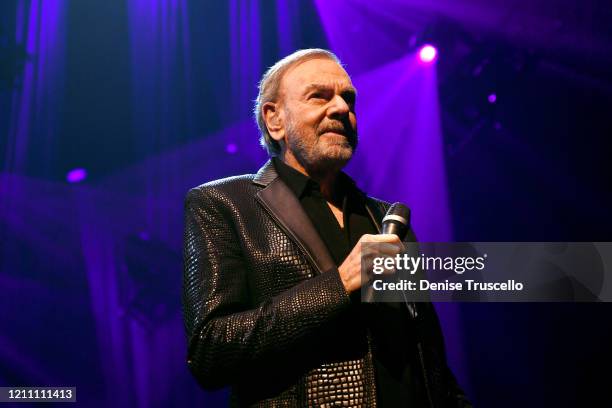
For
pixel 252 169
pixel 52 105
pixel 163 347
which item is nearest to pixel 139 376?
pixel 163 347

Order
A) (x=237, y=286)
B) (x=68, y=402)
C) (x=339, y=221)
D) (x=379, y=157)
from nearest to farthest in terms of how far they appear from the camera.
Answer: (x=237, y=286) → (x=339, y=221) → (x=68, y=402) → (x=379, y=157)

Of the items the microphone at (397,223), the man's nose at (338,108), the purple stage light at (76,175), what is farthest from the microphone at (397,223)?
the purple stage light at (76,175)

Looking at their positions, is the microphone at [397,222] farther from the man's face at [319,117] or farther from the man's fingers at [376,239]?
the man's face at [319,117]

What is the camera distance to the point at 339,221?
1587 mm

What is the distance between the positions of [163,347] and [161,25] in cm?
213

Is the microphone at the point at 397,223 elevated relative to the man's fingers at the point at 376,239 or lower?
elevated

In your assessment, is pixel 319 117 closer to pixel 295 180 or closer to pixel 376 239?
pixel 295 180

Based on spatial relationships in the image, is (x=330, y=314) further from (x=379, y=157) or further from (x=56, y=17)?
(x=56, y=17)

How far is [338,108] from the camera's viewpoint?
1614 millimetres

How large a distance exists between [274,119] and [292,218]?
1.66ft

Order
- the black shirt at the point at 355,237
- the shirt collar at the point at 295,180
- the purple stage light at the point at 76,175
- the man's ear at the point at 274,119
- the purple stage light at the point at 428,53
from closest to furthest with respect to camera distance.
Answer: the black shirt at the point at 355,237 → the shirt collar at the point at 295,180 → the man's ear at the point at 274,119 → the purple stage light at the point at 76,175 → the purple stage light at the point at 428,53

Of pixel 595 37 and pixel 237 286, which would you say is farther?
pixel 595 37

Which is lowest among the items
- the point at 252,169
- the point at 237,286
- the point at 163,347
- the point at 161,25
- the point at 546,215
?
the point at 237,286

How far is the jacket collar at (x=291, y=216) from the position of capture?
1330mm
